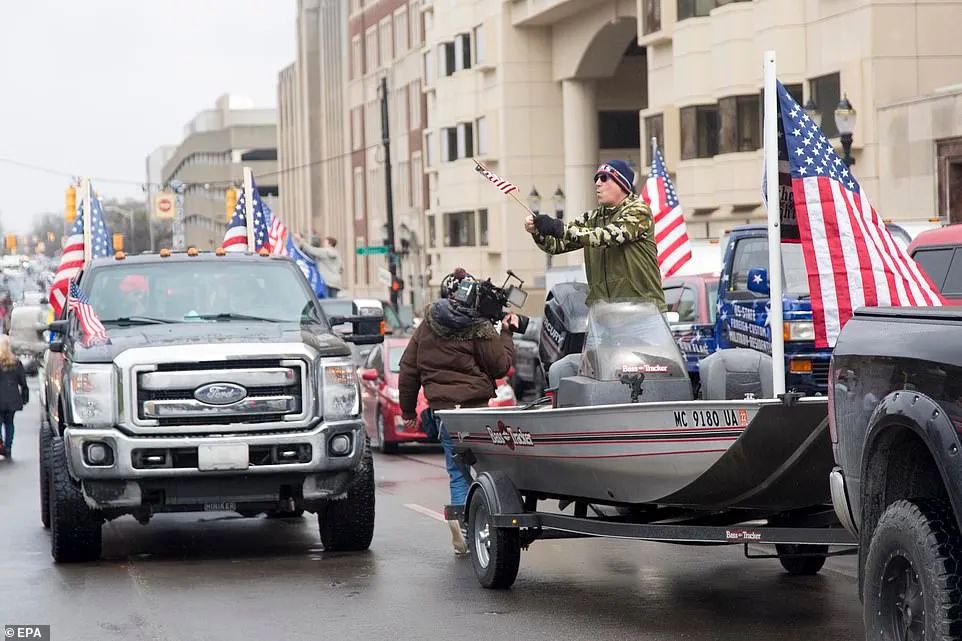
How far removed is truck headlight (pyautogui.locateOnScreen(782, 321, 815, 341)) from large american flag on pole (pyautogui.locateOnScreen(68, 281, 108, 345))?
690 centimetres

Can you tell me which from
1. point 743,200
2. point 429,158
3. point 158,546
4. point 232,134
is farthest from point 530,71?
point 232,134

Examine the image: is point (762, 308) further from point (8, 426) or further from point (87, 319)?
point (8, 426)

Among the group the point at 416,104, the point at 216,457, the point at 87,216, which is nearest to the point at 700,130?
the point at 87,216

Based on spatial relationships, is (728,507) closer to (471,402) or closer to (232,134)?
(471,402)

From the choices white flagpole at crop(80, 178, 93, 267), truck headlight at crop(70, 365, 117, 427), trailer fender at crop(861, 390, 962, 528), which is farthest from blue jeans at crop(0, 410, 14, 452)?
trailer fender at crop(861, 390, 962, 528)

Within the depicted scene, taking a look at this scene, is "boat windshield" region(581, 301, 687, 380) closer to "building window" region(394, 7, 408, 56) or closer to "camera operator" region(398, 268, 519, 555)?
"camera operator" region(398, 268, 519, 555)

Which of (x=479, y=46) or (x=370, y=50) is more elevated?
(x=370, y=50)

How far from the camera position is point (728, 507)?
9.24m

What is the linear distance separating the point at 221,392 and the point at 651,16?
34654 millimetres

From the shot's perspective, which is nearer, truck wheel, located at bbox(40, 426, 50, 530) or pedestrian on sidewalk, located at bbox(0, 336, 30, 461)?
truck wheel, located at bbox(40, 426, 50, 530)

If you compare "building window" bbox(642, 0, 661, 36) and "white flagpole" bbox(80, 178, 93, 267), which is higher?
"building window" bbox(642, 0, 661, 36)

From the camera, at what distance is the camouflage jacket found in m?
10.4

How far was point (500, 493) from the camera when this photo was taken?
10742 mm

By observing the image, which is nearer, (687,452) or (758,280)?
(687,452)
